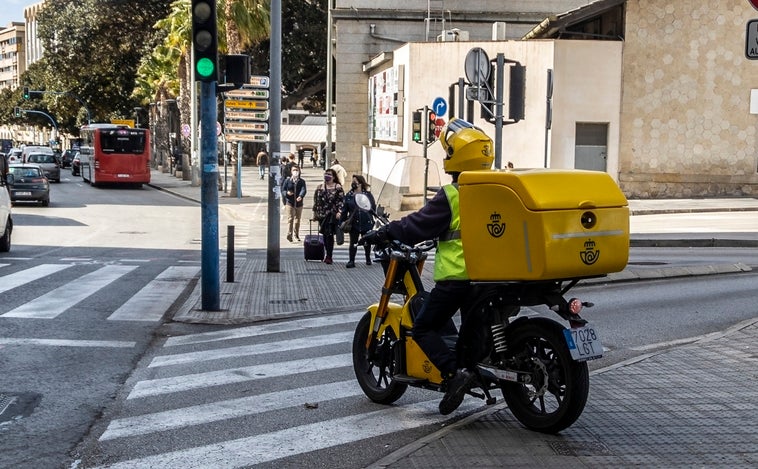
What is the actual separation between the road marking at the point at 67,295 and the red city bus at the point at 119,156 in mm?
33705

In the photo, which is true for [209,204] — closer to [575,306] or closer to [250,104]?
[575,306]

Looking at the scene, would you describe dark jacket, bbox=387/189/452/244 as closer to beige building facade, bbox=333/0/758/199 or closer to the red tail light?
the red tail light

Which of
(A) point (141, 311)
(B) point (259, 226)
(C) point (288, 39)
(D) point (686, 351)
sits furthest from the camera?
(C) point (288, 39)

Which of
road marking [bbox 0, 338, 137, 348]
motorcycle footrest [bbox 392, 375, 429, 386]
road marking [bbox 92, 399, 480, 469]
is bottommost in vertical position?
road marking [bbox 0, 338, 137, 348]

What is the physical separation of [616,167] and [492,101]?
62.6 feet

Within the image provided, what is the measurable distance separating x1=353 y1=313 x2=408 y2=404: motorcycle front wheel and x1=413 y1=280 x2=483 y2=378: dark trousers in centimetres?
52

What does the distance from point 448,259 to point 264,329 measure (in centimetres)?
480

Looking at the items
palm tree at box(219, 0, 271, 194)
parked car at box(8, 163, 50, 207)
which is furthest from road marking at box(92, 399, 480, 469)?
palm tree at box(219, 0, 271, 194)

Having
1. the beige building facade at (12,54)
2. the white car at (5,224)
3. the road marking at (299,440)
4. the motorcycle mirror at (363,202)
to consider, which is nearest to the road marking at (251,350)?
the road marking at (299,440)

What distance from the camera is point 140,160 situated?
50000 millimetres

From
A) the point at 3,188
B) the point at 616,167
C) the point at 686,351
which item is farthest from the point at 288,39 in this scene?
the point at 686,351

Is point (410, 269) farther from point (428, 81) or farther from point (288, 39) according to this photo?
point (288, 39)

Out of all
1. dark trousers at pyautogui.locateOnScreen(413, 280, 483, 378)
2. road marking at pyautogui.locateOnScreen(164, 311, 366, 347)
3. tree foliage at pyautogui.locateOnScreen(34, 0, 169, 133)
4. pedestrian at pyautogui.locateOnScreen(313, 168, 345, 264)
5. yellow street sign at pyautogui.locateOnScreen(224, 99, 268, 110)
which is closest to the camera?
dark trousers at pyautogui.locateOnScreen(413, 280, 483, 378)

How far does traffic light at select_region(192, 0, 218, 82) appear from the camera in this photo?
1130 centimetres
